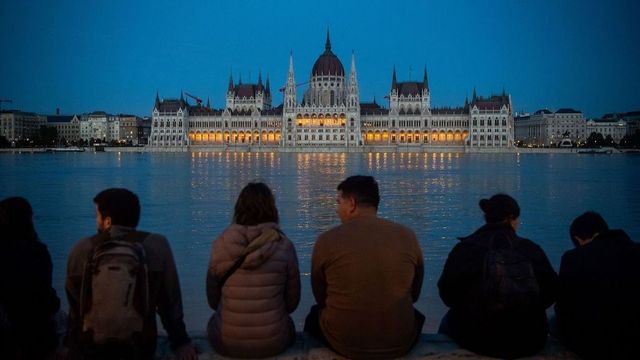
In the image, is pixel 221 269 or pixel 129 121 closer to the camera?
pixel 221 269

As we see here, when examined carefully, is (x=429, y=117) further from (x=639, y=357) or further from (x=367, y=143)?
(x=639, y=357)

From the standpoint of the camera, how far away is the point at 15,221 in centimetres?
457

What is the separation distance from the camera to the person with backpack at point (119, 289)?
13.0ft

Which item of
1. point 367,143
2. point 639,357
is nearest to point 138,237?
point 639,357

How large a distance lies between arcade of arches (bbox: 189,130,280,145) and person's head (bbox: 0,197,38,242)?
423 feet

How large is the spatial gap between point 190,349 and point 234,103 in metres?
147

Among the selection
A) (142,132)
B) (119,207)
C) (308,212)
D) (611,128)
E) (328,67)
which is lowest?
(308,212)

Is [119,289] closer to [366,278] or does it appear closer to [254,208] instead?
[254,208]

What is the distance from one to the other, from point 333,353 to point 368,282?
28.0 inches

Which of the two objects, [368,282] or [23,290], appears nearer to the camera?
[368,282]

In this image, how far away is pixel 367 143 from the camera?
132 meters

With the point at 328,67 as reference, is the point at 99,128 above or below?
below

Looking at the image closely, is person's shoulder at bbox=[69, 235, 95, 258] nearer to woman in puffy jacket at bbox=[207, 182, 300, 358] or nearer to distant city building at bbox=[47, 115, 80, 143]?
woman in puffy jacket at bbox=[207, 182, 300, 358]

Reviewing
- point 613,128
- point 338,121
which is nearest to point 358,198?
point 338,121
